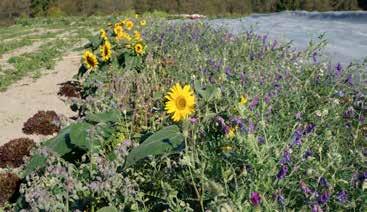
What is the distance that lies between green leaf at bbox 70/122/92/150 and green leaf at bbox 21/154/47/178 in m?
0.21

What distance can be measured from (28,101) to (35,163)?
171 inches

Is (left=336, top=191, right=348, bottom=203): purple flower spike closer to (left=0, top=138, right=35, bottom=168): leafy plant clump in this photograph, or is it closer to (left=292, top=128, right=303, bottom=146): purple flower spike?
(left=292, top=128, right=303, bottom=146): purple flower spike

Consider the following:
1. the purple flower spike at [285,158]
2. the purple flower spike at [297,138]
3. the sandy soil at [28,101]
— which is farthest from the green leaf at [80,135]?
the sandy soil at [28,101]

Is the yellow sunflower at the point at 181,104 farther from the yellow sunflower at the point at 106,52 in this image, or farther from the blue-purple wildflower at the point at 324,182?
the yellow sunflower at the point at 106,52

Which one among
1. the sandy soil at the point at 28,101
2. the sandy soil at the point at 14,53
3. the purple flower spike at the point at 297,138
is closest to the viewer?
the purple flower spike at the point at 297,138

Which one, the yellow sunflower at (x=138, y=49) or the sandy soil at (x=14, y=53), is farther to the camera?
the sandy soil at (x=14, y=53)

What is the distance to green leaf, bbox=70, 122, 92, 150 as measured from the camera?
9.82 ft

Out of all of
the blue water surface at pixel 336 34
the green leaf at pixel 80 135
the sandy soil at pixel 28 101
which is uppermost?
the green leaf at pixel 80 135

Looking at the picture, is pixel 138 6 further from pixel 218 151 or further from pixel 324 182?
pixel 324 182

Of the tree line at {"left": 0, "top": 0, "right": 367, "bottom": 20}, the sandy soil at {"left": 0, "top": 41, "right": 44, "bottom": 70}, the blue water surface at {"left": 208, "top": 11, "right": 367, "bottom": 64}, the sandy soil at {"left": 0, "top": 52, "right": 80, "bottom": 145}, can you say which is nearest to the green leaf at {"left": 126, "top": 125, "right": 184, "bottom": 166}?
the blue water surface at {"left": 208, "top": 11, "right": 367, "bottom": 64}

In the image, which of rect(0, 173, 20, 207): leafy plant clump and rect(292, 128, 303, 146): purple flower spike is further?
rect(0, 173, 20, 207): leafy plant clump

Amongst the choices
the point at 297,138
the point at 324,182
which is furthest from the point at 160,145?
the point at 324,182

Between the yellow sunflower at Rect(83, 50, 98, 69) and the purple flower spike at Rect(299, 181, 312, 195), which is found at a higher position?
the purple flower spike at Rect(299, 181, 312, 195)

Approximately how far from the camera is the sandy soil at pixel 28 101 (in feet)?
19.1
